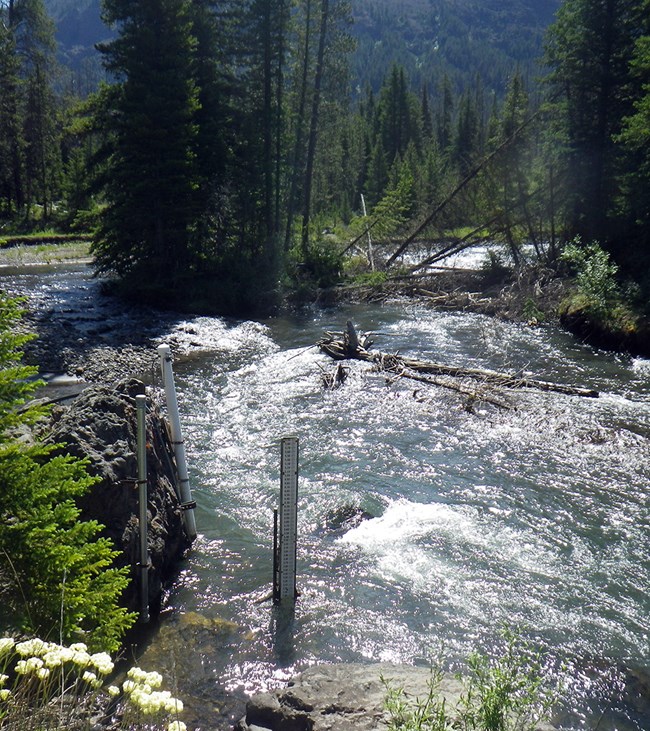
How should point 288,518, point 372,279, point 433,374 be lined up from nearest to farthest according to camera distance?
1. point 288,518
2. point 433,374
3. point 372,279

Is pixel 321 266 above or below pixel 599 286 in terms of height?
below

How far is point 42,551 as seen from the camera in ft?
14.8

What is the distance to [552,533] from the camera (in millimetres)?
8703

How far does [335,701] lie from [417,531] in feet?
12.6

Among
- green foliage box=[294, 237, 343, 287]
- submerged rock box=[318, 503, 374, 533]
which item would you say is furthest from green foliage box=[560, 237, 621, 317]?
submerged rock box=[318, 503, 374, 533]

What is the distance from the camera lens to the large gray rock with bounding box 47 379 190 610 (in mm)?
6746

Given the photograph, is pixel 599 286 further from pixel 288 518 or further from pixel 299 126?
pixel 299 126

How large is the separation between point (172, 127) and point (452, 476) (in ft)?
59.4

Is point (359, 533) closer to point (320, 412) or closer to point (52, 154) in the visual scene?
point (320, 412)

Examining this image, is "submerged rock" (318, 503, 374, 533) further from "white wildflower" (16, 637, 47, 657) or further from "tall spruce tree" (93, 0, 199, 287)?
"tall spruce tree" (93, 0, 199, 287)

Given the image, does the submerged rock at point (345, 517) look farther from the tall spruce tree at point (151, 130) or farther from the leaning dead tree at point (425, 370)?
the tall spruce tree at point (151, 130)

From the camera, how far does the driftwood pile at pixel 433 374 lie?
45.9 ft

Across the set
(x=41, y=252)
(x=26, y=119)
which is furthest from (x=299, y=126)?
(x=26, y=119)

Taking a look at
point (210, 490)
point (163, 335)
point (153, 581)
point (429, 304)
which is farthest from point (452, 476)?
point (429, 304)
